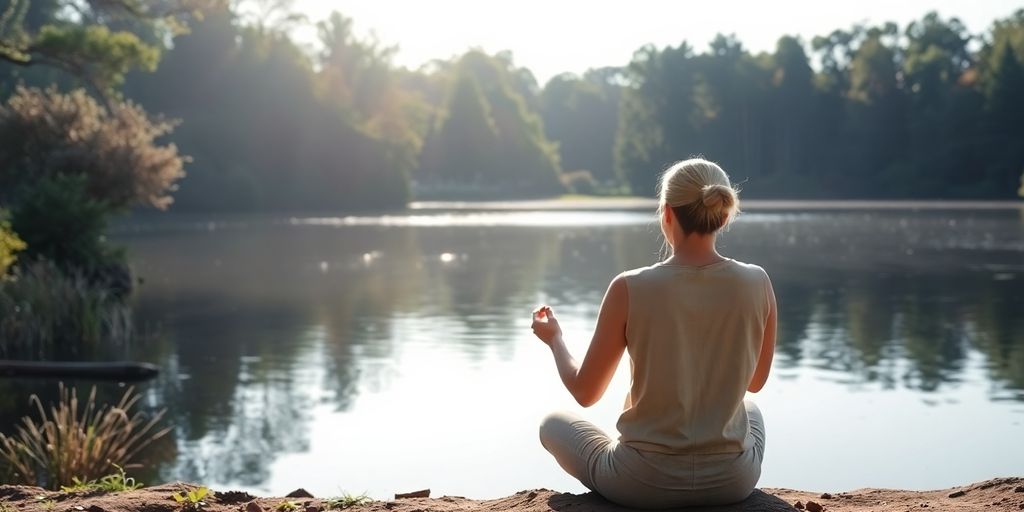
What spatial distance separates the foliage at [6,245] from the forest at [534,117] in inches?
1596

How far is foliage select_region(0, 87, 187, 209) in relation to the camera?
24516 millimetres

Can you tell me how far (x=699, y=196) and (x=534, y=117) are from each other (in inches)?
3791

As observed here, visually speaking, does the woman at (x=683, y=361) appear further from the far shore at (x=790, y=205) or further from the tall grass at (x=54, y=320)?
the far shore at (x=790, y=205)

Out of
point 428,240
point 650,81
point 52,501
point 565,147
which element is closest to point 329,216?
point 428,240

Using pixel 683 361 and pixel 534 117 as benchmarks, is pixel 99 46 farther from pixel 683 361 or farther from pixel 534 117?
pixel 534 117

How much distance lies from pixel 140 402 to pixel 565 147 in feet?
370


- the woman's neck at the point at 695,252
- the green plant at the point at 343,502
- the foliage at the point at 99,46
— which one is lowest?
the green plant at the point at 343,502

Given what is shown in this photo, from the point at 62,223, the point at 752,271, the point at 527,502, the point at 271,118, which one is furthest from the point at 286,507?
the point at 271,118

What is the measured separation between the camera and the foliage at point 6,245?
16625mm

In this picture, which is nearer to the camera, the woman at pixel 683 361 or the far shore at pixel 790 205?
the woman at pixel 683 361

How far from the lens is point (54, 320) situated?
15.9 metres

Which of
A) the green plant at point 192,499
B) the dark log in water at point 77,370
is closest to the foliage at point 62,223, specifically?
the dark log in water at point 77,370

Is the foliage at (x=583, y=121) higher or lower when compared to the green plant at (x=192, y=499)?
higher

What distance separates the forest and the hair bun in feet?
189
